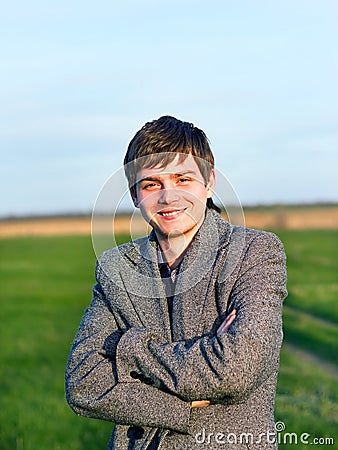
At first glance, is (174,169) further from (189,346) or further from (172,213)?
(189,346)

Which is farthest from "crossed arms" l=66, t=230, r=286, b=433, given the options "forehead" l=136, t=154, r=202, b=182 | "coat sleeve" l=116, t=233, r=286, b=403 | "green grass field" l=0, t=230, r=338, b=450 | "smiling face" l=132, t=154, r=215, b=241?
"green grass field" l=0, t=230, r=338, b=450

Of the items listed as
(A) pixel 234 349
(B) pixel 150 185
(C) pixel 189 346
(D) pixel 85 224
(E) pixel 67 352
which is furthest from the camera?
(D) pixel 85 224

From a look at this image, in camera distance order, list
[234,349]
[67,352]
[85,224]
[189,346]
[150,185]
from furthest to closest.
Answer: [85,224], [67,352], [150,185], [189,346], [234,349]

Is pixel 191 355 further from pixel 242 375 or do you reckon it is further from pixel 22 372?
pixel 22 372

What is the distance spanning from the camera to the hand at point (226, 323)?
10.6 ft


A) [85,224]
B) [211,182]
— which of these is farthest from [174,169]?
[85,224]

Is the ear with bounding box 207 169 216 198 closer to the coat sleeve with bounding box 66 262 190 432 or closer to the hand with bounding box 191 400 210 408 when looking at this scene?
the coat sleeve with bounding box 66 262 190 432

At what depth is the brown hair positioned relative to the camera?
344cm

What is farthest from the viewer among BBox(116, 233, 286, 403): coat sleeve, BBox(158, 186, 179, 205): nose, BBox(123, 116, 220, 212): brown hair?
BBox(123, 116, 220, 212): brown hair

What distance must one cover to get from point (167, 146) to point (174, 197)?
231mm

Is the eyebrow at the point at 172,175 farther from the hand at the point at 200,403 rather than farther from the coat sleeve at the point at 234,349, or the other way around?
the hand at the point at 200,403

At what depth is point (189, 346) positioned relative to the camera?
10.8 ft

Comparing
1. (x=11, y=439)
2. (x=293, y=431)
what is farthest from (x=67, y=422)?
(x=293, y=431)

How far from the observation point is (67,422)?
28.2ft
